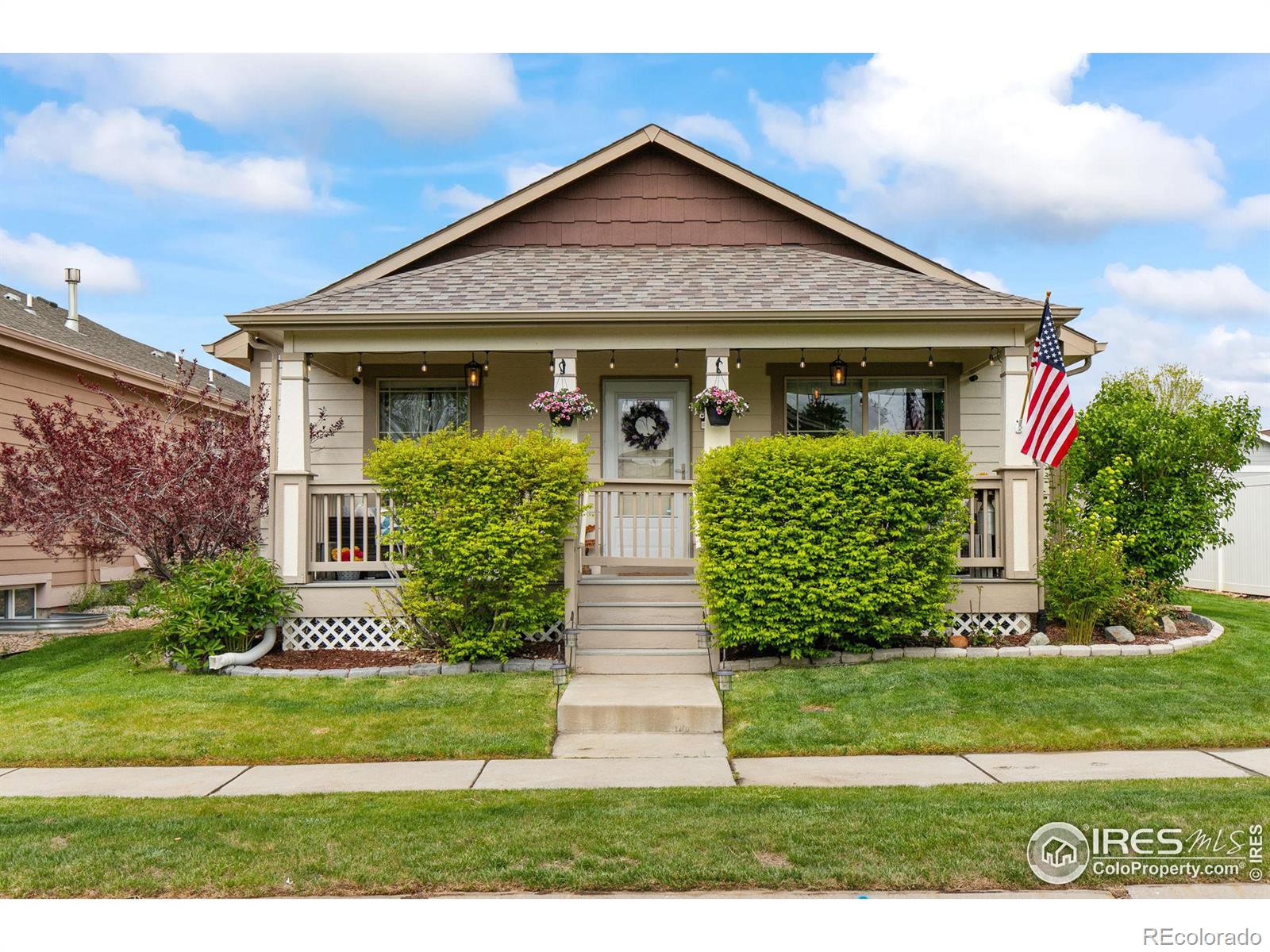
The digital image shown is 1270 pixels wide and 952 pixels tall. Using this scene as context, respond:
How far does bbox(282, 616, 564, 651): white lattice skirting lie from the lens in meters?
8.73

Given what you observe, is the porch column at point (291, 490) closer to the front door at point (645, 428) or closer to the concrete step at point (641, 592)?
the concrete step at point (641, 592)

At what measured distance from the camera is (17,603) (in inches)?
486

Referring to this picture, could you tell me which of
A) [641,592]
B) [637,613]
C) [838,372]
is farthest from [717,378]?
[637,613]

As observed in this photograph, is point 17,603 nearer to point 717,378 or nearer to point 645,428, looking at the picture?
point 645,428

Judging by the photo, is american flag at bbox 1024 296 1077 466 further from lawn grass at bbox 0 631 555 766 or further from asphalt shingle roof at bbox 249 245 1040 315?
lawn grass at bbox 0 631 555 766

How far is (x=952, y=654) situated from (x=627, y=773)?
12.3 feet

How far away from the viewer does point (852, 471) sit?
24.6 ft

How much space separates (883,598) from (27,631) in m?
10.8

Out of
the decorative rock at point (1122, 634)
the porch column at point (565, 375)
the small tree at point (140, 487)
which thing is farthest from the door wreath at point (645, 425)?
the decorative rock at point (1122, 634)

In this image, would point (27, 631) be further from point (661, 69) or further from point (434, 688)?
point (661, 69)

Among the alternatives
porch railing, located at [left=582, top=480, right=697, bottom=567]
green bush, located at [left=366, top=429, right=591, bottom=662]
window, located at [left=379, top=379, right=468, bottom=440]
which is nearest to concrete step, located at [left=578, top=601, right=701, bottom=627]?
porch railing, located at [left=582, top=480, right=697, bottom=567]

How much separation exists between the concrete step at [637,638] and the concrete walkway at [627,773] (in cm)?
210

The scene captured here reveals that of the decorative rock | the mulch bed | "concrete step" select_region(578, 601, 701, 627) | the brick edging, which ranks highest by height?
"concrete step" select_region(578, 601, 701, 627)

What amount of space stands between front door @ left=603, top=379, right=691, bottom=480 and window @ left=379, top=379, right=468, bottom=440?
1.90 m
